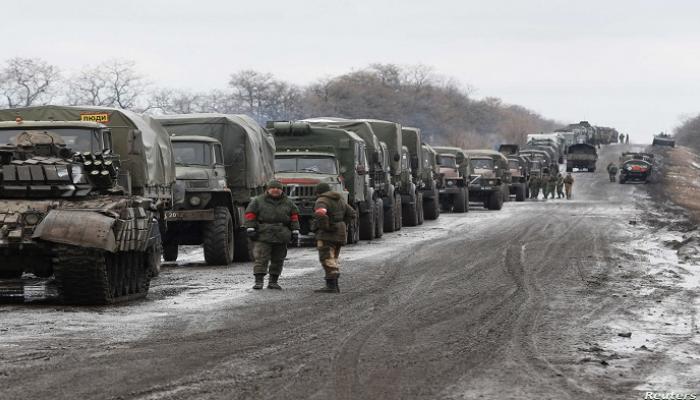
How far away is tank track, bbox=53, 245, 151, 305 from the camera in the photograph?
13602 mm

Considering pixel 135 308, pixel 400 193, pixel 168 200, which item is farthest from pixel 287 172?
pixel 135 308

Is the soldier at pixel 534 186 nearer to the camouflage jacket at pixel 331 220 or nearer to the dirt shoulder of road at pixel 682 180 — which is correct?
the dirt shoulder of road at pixel 682 180

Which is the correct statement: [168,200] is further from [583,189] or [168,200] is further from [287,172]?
[583,189]


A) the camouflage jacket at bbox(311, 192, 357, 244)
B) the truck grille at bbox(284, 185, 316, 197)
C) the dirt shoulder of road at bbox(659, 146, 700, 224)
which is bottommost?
the dirt shoulder of road at bbox(659, 146, 700, 224)

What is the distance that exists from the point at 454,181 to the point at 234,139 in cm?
2318

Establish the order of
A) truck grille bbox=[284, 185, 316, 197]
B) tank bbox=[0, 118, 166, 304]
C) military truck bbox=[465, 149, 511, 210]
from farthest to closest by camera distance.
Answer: military truck bbox=[465, 149, 511, 210], truck grille bbox=[284, 185, 316, 197], tank bbox=[0, 118, 166, 304]

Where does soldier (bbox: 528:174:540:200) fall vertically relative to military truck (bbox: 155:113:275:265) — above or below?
below

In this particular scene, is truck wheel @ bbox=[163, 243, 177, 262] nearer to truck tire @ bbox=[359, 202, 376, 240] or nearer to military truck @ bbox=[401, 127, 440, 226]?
truck tire @ bbox=[359, 202, 376, 240]

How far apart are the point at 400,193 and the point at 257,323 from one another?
75.5 feet

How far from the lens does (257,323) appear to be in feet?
41.0

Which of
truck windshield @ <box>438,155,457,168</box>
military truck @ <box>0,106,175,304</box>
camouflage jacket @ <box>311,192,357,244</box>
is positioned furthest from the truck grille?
truck windshield @ <box>438,155,457,168</box>

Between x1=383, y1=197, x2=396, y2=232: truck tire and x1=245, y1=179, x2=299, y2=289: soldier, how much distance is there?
1583 centimetres

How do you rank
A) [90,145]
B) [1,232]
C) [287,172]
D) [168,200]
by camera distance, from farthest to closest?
[287,172] → [168,200] → [90,145] → [1,232]

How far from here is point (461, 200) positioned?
1769 inches
